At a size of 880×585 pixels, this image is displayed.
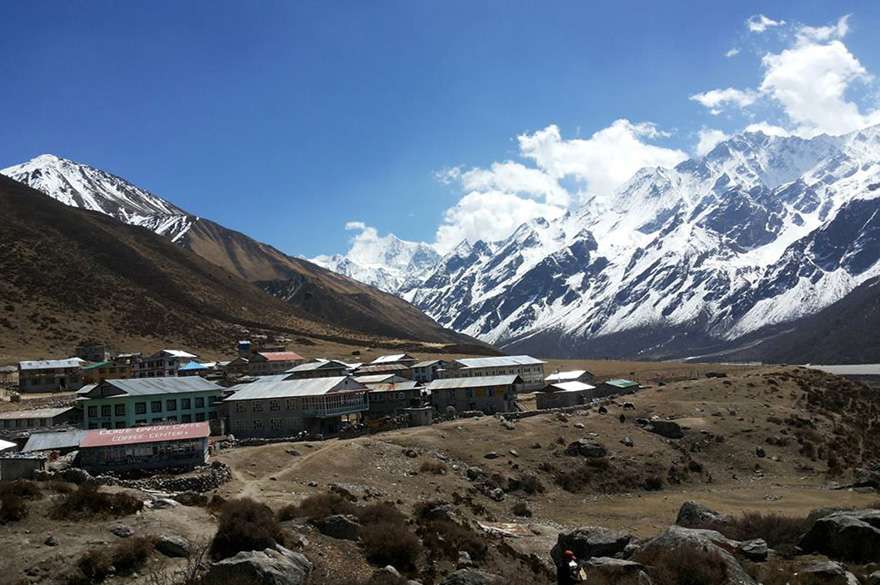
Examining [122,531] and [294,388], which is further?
[294,388]

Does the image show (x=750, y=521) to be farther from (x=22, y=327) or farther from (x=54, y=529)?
(x=22, y=327)

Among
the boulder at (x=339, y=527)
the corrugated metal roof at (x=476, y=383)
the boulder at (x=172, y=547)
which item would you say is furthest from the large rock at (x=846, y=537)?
the corrugated metal roof at (x=476, y=383)

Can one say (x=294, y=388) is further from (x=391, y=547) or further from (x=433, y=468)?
(x=391, y=547)

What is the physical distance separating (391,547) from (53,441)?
3202 centimetres

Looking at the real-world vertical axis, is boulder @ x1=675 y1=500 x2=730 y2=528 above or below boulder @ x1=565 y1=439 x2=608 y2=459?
below

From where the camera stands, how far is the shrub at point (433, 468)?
2296 inches

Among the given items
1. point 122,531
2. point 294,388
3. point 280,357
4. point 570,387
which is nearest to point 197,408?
point 294,388

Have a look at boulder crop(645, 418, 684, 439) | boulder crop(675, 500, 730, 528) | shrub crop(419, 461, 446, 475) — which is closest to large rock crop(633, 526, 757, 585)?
boulder crop(675, 500, 730, 528)

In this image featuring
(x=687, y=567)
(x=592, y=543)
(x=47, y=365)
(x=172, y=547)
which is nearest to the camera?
(x=687, y=567)

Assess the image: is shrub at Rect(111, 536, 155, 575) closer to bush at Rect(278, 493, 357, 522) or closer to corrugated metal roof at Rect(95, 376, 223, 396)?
bush at Rect(278, 493, 357, 522)

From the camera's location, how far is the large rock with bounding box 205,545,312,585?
86.1ft

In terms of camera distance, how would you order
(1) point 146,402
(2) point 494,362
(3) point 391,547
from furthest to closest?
(2) point 494,362 → (1) point 146,402 → (3) point 391,547

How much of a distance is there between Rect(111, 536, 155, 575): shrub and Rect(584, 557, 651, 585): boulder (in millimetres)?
17120

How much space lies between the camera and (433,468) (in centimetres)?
5869
